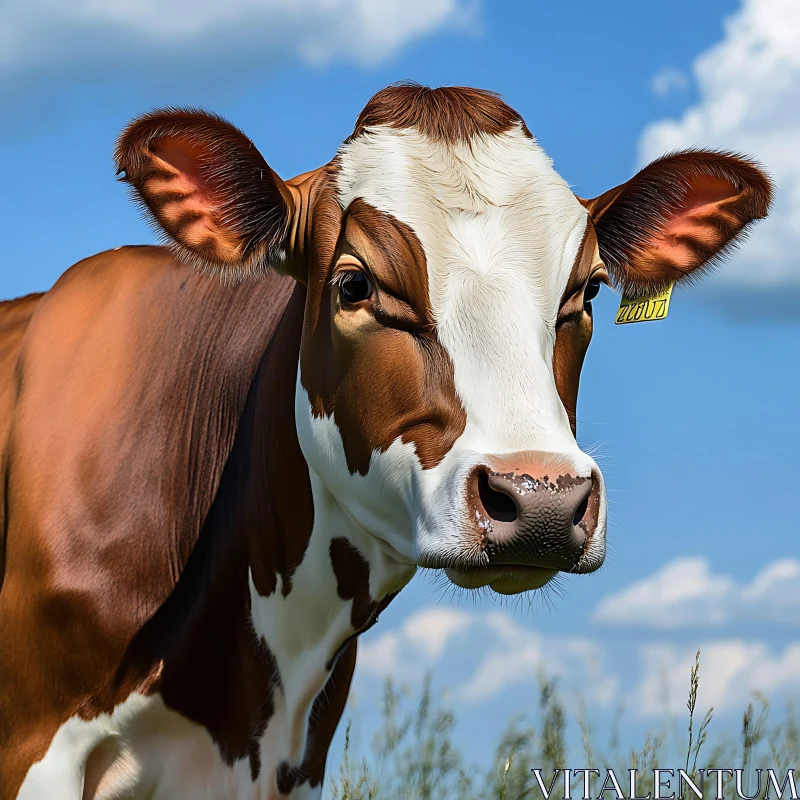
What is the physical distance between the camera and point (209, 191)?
4.80 m

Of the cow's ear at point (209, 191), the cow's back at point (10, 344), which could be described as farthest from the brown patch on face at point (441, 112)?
the cow's back at point (10, 344)

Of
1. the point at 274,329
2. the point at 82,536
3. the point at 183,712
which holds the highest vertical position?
the point at 274,329

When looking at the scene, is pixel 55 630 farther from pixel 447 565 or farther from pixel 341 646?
pixel 447 565

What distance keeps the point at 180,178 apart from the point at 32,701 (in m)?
2.15

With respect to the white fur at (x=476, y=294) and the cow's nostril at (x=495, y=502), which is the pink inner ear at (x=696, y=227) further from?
the cow's nostril at (x=495, y=502)

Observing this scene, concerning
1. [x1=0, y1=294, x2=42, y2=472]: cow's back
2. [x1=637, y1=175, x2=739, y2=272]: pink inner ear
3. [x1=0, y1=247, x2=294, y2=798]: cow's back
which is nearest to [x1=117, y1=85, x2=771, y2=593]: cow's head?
[x1=637, y1=175, x2=739, y2=272]: pink inner ear

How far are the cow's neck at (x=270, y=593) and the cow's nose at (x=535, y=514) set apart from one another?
120 cm

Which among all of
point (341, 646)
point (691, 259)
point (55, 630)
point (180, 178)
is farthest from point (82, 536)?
point (691, 259)

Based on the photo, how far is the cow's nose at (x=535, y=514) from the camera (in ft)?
11.8

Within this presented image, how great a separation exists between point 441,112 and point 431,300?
0.96 m

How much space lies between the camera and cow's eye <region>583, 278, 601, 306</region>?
4676 mm

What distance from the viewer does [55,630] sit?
502 centimetres

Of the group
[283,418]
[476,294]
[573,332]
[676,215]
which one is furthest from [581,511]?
[676,215]

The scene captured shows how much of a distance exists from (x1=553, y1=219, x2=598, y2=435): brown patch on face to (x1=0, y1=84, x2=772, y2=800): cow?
15 mm
